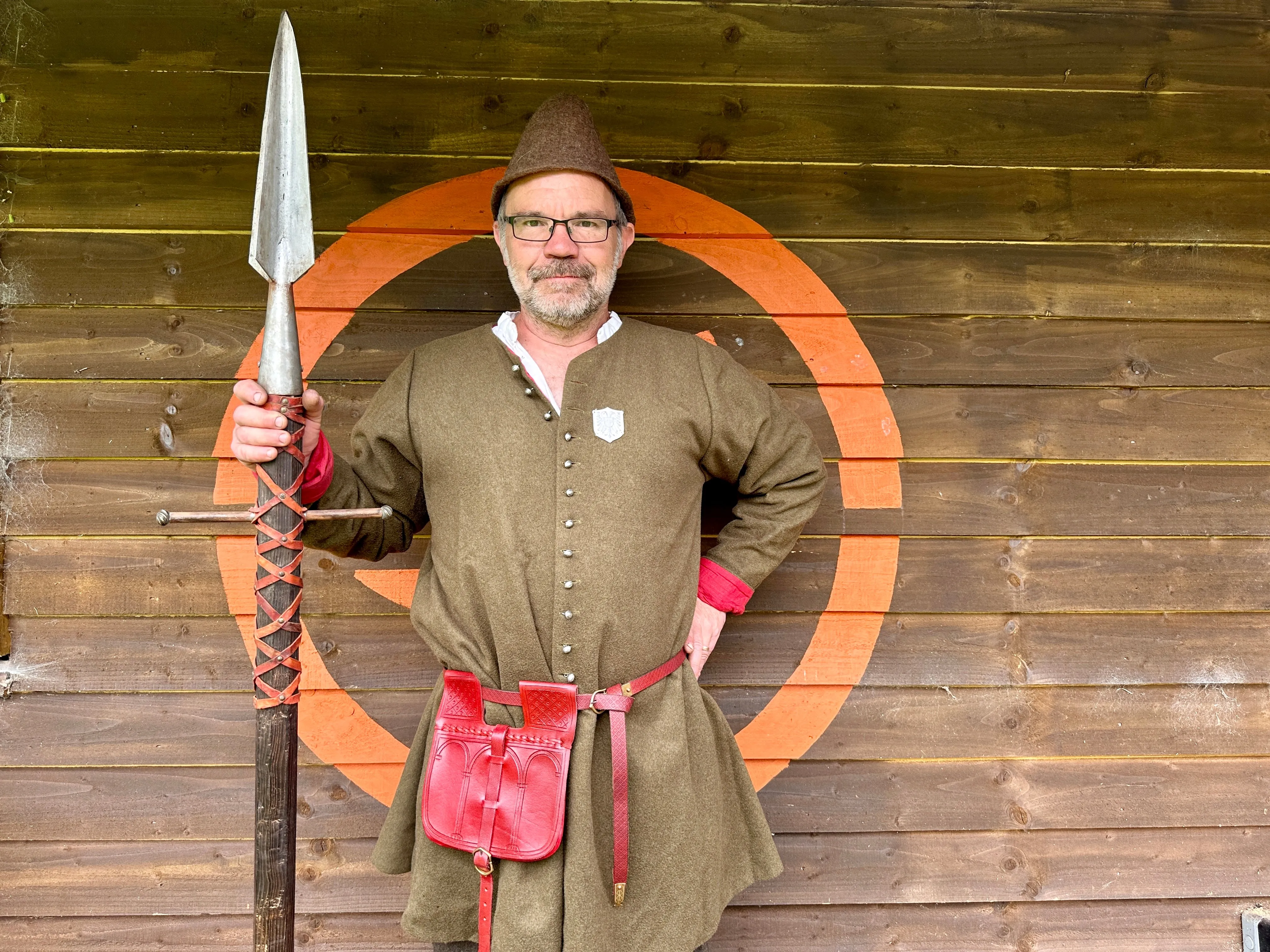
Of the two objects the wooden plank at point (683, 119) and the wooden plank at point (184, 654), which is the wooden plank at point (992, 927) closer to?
the wooden plank at point (184, 654)

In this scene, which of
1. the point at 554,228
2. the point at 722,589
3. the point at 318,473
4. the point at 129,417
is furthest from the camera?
the point at 129,417

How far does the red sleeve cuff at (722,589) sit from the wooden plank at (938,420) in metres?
0.46

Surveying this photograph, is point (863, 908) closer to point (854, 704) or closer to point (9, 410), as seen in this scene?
point (854, 704)

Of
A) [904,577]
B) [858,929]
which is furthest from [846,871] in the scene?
[904,577]

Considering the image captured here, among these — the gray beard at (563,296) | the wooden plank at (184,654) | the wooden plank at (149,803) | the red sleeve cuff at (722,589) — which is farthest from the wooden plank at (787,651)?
the gray beard at (563,296)

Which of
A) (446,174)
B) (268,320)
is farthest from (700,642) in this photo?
(446,174)

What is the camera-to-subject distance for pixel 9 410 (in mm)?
2049

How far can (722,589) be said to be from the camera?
6.05 feet

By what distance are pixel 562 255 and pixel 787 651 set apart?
1.04 metres

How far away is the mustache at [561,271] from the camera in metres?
1.72

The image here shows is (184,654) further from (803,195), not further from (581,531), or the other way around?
(803,195)

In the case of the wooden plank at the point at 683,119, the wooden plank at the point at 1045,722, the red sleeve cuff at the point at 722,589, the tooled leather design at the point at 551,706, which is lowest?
the wooden plank at the point at 1045,722

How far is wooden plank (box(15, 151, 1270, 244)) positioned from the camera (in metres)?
2.06

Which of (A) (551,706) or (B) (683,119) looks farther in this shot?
(B) (683,119)
